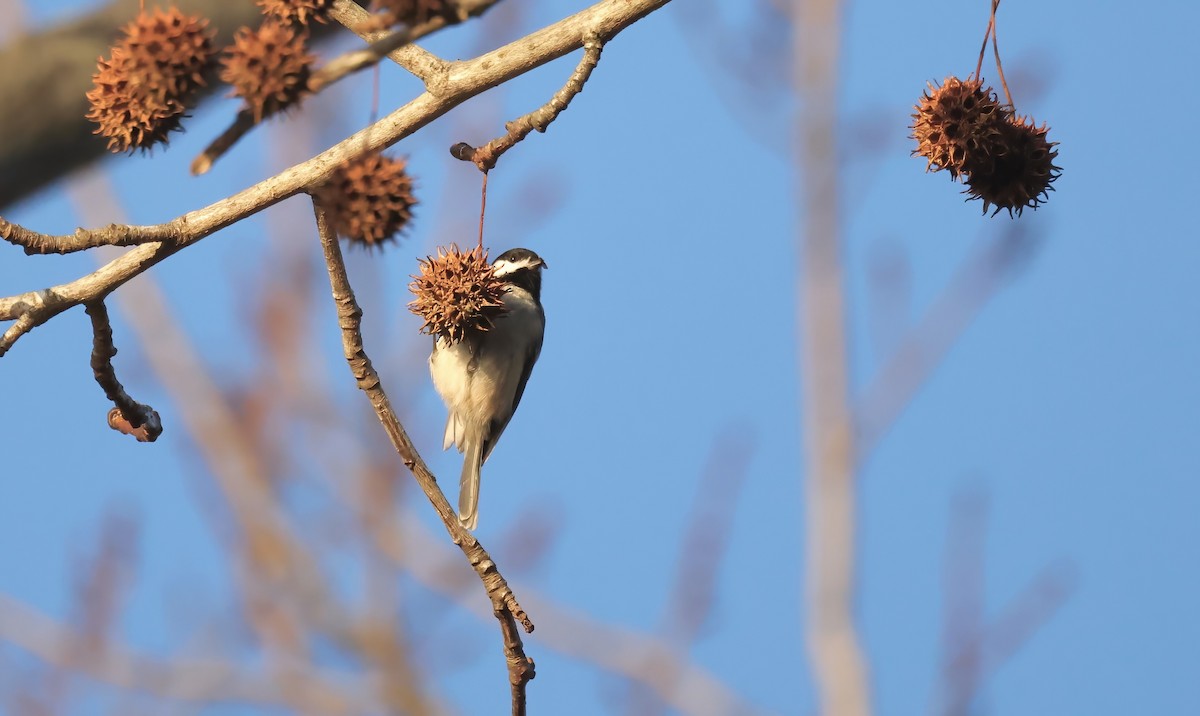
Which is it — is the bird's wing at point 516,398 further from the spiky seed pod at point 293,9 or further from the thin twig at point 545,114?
the spiky seed pod at point 293,9

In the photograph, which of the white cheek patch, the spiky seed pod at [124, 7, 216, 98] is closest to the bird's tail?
the white cheek patch

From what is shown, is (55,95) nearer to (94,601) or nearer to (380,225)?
(380,225)

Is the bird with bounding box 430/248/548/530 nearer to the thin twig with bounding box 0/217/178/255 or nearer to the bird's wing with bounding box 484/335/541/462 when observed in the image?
the bird's wing with bounding box 484/335/541/462

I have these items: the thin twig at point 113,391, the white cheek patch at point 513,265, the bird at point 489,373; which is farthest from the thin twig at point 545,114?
the white cheek patch at point 513,265

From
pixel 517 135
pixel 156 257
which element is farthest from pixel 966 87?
pixel 156 257

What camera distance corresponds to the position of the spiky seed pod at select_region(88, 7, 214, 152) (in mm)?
2088

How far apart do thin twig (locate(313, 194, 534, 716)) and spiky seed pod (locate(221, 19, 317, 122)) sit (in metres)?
0.52

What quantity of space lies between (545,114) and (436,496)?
80 cm

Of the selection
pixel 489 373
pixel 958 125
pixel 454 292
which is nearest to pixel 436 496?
pixel 454 292

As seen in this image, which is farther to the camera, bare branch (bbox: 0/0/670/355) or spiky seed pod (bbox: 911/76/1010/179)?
spiky seed pod (bbox: 911/76/1010/179)

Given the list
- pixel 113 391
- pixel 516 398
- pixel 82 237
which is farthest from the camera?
pixel 516 398

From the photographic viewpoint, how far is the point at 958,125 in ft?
8.70

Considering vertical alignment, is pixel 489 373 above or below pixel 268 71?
above

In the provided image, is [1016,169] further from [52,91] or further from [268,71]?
[52,91]
